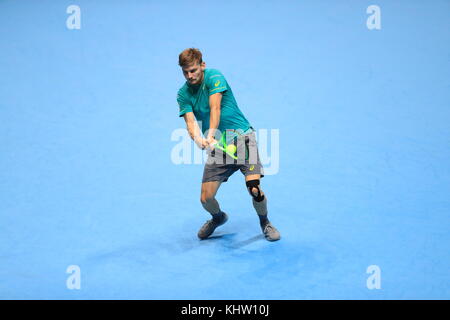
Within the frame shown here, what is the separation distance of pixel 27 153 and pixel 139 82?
6.37ft

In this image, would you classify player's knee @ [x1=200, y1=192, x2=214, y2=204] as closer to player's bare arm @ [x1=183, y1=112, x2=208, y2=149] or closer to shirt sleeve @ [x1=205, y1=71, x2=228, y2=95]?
player's bare arm @ [x1=183, y1=112, x2=208, y2=149]

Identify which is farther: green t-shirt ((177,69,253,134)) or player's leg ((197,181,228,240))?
player's leg ((197,181,228,240))

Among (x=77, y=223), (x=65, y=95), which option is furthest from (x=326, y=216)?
(x=65, y=95)

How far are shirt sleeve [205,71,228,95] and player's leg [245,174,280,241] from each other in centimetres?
75

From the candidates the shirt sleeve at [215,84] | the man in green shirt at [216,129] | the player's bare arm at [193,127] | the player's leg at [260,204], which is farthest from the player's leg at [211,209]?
the shirt sleeve at [215,84]

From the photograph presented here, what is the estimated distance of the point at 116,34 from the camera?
8.18m

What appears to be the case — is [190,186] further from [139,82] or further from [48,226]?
[139,82]

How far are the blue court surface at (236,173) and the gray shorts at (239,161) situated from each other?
2.02 feet

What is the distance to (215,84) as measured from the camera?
165 inches

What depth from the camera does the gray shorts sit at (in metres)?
4.43

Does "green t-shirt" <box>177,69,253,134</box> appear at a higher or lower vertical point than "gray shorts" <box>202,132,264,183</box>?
higher

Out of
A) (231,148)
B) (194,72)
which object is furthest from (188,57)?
(231,148)

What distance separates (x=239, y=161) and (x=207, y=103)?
0.54 meters

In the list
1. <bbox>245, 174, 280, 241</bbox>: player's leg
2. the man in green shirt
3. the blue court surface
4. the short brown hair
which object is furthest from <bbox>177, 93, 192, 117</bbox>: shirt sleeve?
the blue court surface
